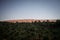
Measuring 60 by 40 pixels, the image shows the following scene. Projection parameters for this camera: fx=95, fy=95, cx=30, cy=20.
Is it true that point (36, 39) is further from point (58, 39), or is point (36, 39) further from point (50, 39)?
point (58, 39)

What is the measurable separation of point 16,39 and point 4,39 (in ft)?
4.14

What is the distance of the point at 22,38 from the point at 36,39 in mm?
1544

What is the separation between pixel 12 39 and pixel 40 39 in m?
2.97

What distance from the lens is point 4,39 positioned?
1007 cm

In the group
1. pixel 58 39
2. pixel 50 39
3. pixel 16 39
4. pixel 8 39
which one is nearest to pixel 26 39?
pixel 16 39

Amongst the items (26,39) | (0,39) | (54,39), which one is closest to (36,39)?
(26,39)

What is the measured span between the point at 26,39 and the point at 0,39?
8.97ft

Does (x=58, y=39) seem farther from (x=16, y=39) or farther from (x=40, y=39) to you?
(x=16, y=39)

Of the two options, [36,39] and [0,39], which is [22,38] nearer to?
[36,39]

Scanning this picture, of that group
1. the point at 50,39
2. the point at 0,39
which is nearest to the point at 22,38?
the point at 0,39

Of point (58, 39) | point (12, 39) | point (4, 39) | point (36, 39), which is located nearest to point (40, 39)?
point (36, 39)

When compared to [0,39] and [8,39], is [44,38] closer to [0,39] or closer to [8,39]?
[8,39]

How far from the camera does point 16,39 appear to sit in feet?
33.2

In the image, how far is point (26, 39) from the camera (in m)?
10.1
